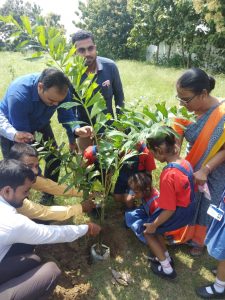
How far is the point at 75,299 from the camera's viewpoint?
2479 millimetres

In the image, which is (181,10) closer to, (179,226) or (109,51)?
(109,51)

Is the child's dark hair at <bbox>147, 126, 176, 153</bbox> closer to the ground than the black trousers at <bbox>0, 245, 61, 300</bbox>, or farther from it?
farther from it

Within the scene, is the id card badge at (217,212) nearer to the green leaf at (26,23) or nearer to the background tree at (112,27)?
the green leaf at (26,23)

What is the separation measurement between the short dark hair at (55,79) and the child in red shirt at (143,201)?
102 centimetres

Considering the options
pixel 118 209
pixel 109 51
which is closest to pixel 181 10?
pixel 109 51

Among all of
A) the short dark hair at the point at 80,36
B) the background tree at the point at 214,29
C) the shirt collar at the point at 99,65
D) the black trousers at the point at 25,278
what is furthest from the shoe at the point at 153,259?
the background tree at the point at 214,29

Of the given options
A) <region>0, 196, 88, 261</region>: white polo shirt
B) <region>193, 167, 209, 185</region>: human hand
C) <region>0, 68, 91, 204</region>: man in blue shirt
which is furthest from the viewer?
<region>0, 68, 91, 204</region>: man in blue shirt

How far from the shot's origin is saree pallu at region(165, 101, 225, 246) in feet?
8.13

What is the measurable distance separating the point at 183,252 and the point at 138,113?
1.51 m

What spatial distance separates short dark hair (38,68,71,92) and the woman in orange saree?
0.90m

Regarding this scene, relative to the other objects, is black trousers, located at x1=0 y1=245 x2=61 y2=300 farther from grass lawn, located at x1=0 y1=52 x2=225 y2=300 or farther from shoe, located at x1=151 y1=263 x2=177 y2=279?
shoe, located at x1=151 y1=263 x2=177 y2=279

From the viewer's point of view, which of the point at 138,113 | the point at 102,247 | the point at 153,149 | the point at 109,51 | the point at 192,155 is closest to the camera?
the point at 138,113

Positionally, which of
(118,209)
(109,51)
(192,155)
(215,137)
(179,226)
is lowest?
(109,51)

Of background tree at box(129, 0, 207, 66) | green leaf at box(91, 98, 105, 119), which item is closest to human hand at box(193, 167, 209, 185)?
green leaf at box(91, 98, 105, 119)
